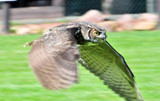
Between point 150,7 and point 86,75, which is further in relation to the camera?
point 150,7

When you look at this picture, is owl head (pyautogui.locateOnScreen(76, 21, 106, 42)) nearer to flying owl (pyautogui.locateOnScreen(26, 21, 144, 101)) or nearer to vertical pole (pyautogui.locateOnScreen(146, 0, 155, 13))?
flying owl (pyautogui.locateOnScreen(26, 21, 144, 101))

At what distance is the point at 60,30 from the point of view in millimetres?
3619

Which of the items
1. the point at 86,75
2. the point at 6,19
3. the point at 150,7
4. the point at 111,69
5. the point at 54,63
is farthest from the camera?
the point at 150,7

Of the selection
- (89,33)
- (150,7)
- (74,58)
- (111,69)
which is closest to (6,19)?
(150,7)

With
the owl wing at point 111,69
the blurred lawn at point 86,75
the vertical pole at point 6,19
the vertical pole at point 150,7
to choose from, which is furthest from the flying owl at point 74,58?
the vertical pole at point 150,7

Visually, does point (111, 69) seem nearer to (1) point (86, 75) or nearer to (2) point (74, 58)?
(2) point (74, 58)

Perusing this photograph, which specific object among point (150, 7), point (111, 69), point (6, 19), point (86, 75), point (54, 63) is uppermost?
point (150, 7)

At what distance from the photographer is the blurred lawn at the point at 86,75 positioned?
5387 millimetres

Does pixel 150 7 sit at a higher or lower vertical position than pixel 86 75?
higher

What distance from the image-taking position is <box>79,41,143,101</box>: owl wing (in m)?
4.42

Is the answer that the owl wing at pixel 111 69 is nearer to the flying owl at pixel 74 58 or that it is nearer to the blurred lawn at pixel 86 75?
the flying owl at pixel 74 58

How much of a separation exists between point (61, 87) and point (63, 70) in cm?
24

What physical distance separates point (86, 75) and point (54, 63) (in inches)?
138

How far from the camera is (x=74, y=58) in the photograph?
310cm
